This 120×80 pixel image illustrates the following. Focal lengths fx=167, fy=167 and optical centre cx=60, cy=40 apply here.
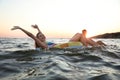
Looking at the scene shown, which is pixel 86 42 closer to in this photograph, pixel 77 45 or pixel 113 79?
pixel 77 45

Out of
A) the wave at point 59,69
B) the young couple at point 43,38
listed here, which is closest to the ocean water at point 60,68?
the wave at point 59,69

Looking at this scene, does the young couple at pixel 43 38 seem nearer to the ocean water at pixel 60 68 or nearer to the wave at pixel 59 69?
the ocean water at pixel 60 68

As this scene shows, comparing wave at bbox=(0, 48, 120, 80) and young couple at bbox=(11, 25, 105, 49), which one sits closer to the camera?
wave at bbox=(0, 48, 120, 80)

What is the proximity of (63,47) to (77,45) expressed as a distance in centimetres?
86

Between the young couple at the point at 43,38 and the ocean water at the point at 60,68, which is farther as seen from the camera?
the young couple at the point at 43,38

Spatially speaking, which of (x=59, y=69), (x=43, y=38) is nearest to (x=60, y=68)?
(x=59, y=69)

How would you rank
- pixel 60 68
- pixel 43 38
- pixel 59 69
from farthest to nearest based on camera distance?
pixel 43 38
pixel 60 68
pixel 59 69

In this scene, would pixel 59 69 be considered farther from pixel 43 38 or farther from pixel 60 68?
pixel 43 38

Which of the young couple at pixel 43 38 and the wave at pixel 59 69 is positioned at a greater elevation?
the young couple at pixel 43 38

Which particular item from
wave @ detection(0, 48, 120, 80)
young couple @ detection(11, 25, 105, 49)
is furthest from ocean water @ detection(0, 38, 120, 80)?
young couple @ detection(11, 25, 105, 49)

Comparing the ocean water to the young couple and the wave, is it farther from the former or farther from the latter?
the young couple

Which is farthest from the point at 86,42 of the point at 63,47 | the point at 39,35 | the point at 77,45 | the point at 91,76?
the point at 91,76

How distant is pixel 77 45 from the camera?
399 inches

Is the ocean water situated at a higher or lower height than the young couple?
lower
